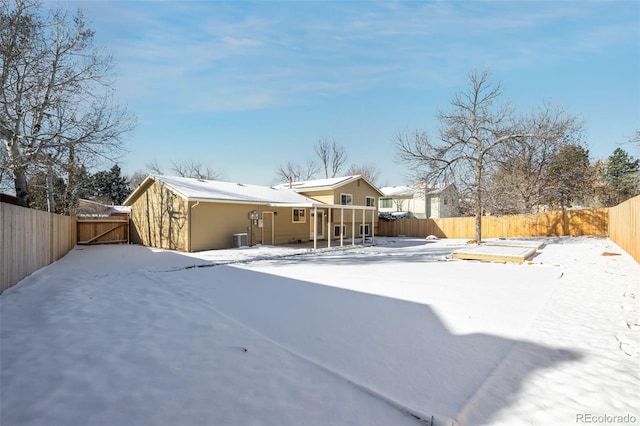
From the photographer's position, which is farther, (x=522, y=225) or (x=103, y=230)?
(x=522, y=225)

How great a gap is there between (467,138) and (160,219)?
59.0ft

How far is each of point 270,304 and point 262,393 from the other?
304cm

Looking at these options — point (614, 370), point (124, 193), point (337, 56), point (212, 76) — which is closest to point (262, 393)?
point (614, 370)

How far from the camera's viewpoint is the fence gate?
17.7 meters

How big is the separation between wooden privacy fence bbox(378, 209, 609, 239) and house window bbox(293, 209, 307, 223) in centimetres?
1032

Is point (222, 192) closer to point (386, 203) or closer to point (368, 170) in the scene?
point (386, 203)

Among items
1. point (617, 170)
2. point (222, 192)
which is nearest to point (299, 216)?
point (222, 192)

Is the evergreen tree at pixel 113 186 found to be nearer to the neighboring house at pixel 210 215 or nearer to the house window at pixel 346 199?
the neighboring house at pixel 210 215

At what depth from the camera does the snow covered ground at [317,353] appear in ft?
8.32

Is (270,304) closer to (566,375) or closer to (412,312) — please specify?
(412,312)

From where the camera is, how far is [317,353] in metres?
3.68

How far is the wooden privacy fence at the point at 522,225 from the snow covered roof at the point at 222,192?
10.3 meters

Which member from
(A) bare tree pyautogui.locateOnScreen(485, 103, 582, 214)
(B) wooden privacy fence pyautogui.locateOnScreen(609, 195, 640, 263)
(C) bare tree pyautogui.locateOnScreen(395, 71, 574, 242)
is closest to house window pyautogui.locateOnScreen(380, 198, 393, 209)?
(A) bare tree pyautogui.locateOnScreen(485, 103, 582, 214)

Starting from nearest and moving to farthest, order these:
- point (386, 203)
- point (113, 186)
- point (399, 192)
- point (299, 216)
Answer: point (299, 216) → point (399, 192) → point (386, 203) → point (113, 186)
